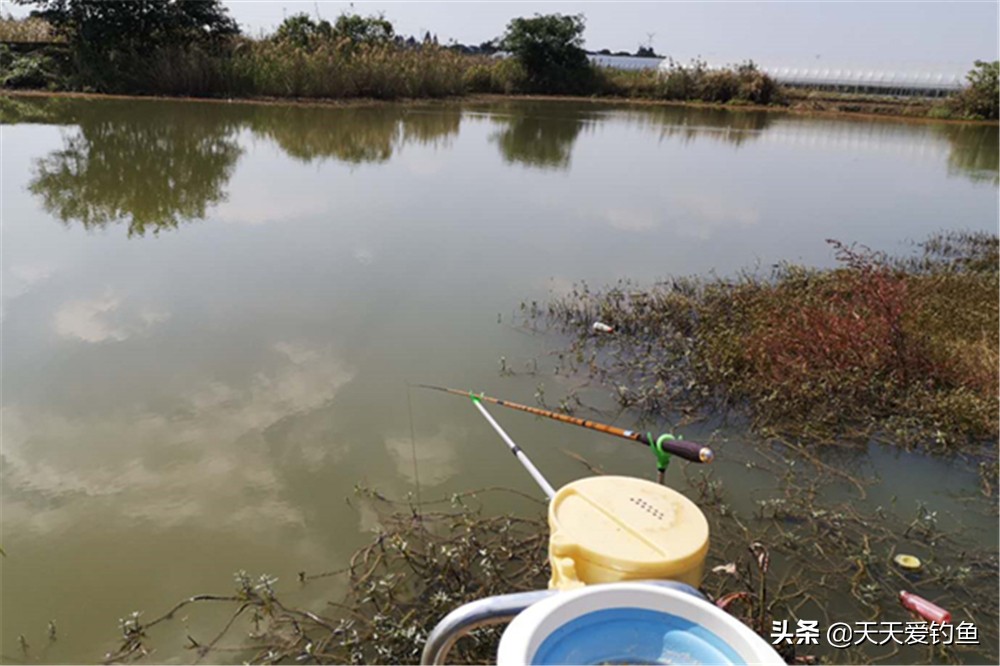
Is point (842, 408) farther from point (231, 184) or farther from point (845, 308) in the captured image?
point (231, 184)

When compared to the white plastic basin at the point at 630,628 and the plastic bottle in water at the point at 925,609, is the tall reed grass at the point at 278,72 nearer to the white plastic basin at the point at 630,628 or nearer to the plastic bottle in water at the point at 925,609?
the plastic bottle in water at the point at 925,609

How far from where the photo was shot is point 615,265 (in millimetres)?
5598

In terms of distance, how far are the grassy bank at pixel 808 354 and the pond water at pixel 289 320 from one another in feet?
0.87

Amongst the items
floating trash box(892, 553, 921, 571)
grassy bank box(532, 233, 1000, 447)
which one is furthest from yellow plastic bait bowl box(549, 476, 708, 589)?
grassy bank box(532, 233, 1000, 447)

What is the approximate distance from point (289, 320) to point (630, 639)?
3439 millimetres

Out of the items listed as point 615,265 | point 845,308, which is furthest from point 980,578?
point 615,265

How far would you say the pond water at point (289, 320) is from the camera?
93.3 inches

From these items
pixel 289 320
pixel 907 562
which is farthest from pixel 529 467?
pixel 289 320

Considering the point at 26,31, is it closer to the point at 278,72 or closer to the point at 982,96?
the point at 278,72

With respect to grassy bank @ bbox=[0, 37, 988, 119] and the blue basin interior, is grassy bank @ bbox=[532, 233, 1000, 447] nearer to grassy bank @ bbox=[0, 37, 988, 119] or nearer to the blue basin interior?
the blue basin interior

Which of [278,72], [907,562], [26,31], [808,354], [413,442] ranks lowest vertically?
[907,562]

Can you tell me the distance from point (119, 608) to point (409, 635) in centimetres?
94

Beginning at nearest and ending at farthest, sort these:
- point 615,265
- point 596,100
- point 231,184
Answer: point 615,265, point 231,184, point 596,100

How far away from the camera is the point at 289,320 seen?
413cm
